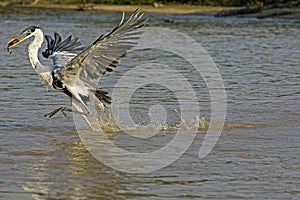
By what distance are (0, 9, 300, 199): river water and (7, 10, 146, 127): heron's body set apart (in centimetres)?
47

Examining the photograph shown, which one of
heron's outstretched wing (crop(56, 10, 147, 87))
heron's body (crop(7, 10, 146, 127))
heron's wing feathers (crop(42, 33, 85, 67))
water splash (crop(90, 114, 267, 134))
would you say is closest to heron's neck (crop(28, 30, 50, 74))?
heron's body (crop(7, 10, 146, 127))

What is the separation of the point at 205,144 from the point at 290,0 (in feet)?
92.1

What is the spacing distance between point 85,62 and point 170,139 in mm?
1210

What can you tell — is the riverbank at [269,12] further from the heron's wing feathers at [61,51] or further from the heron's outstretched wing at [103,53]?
the heron's outstretched wing at [103,53]

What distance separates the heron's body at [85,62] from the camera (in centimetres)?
806

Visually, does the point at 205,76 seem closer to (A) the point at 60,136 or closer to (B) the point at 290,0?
(A) the point at 60,136

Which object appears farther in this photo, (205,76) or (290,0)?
(290,0)

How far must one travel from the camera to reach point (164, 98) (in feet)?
36.8

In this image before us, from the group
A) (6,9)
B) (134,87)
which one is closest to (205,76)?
(134,87)

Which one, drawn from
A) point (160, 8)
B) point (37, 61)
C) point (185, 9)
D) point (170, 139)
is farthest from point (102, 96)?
point (160, 8)

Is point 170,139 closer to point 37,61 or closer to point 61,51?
point 37,61

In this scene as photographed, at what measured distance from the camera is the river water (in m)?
6.23

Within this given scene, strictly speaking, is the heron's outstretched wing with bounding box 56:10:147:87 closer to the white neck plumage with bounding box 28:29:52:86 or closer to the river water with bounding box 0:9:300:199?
the white neck plumage with bounding box 28:29:52:86

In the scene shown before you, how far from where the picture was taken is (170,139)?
8.48m
